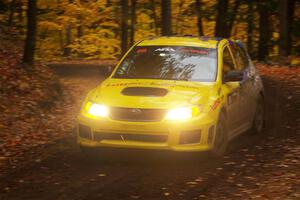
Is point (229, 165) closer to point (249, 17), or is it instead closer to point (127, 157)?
point (127, 157)

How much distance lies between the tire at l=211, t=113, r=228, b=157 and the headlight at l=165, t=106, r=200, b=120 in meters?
0.65

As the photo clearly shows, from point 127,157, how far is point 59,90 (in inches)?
279

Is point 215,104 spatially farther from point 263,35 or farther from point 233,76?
point 263,35

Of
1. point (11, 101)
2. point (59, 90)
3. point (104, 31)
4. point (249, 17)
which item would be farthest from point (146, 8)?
point (11, 101)

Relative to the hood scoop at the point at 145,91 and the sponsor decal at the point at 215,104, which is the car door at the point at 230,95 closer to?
the sponsor decal at the point at 215,104

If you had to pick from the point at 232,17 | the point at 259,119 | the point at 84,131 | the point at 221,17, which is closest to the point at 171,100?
the point at 84,131

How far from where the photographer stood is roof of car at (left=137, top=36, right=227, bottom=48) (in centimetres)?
1009

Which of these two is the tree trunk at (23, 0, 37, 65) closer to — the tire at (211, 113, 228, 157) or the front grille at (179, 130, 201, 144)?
the tire at (211, 113, 228, 157)

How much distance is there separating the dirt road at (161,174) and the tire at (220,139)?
131mm

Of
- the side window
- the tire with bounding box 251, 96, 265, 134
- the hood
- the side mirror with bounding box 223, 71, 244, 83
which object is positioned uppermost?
the side window

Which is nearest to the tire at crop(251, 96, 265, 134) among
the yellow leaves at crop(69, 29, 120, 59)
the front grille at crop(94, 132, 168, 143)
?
the front grille at crop(94, 132, 168, 143)

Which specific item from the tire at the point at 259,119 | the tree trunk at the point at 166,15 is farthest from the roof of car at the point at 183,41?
the tree trunk at the point at 166,15

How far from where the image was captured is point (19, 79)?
14836 millimetres

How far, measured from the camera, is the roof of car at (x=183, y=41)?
33.1 ft
